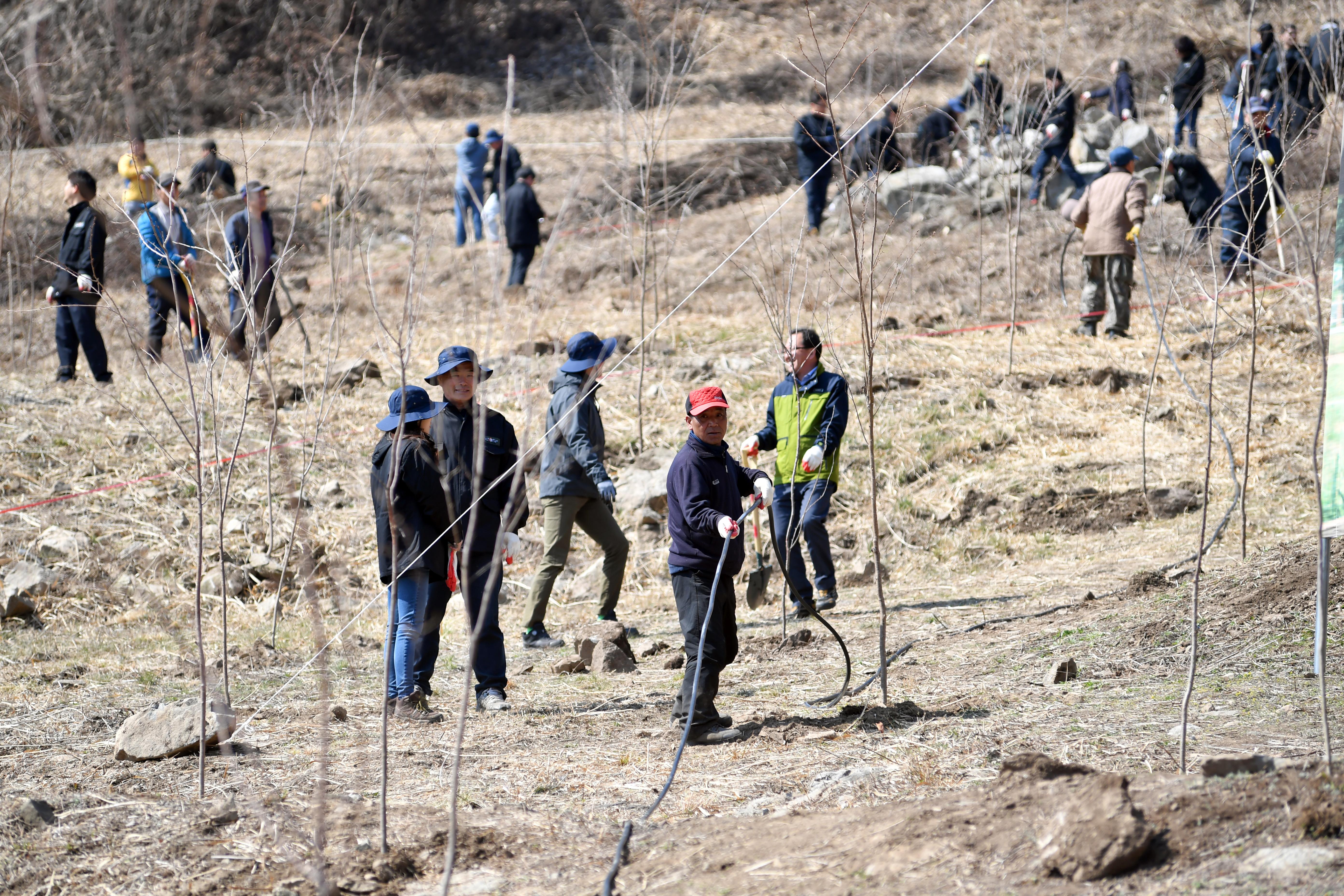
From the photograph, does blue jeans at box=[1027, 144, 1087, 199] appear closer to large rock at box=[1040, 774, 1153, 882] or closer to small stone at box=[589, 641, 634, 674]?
small stone at box=[589, 641, 634, 674]

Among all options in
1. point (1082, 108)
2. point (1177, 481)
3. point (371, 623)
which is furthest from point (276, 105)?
point (1177, 481)

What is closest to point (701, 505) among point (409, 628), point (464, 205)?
point (409, 628)

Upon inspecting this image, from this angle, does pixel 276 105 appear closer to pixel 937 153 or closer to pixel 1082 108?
pixel 937 153

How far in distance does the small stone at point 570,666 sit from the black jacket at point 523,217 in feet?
26.9

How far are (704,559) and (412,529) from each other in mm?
1298

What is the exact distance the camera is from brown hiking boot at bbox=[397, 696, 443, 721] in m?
5.43

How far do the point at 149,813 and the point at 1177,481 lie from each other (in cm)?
A: 725

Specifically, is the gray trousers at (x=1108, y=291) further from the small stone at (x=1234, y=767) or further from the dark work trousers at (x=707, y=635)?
the small stone at (x=1234, y=767)

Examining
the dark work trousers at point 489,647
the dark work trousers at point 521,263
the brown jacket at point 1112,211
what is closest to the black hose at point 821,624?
the dark work trousers at point 489,647

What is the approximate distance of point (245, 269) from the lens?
456 inches

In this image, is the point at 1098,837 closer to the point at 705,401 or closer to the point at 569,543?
the point at 705,401

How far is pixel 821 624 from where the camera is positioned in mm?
7203

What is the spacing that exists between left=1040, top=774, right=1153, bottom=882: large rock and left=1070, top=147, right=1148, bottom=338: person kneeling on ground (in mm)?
8516

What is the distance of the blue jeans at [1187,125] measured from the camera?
1503 cm
